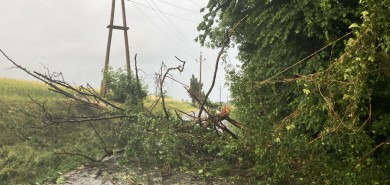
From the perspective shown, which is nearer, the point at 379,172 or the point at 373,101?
the point at 379,172

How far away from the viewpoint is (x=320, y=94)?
5.62 metres

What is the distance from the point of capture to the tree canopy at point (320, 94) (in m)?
4.84

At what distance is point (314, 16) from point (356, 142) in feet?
11.3

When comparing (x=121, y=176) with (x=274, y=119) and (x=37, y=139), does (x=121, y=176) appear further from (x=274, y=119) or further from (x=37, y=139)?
(x=37, y=139)

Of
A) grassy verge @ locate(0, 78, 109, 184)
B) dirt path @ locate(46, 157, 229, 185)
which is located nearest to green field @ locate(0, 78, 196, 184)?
grassy verge @ locate(0, 78, 109, 184)

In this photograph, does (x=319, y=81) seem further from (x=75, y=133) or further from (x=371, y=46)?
(x=75, y=133)

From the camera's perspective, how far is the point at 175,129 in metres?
9.62

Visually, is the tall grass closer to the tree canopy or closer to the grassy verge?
the grassy verge

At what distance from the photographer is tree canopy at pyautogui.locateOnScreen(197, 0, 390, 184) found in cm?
484

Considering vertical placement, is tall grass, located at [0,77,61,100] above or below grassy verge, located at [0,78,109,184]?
above

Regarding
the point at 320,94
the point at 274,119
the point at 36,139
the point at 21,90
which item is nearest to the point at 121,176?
the point at 274,119

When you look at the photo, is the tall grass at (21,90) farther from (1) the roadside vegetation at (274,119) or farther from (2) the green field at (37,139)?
(1) the roadside vegetation at (274,119)

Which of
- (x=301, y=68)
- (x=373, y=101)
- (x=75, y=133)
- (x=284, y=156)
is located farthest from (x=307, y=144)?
(x=75, y=133)

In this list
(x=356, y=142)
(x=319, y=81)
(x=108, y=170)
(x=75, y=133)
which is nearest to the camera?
(x=356, y=142)
